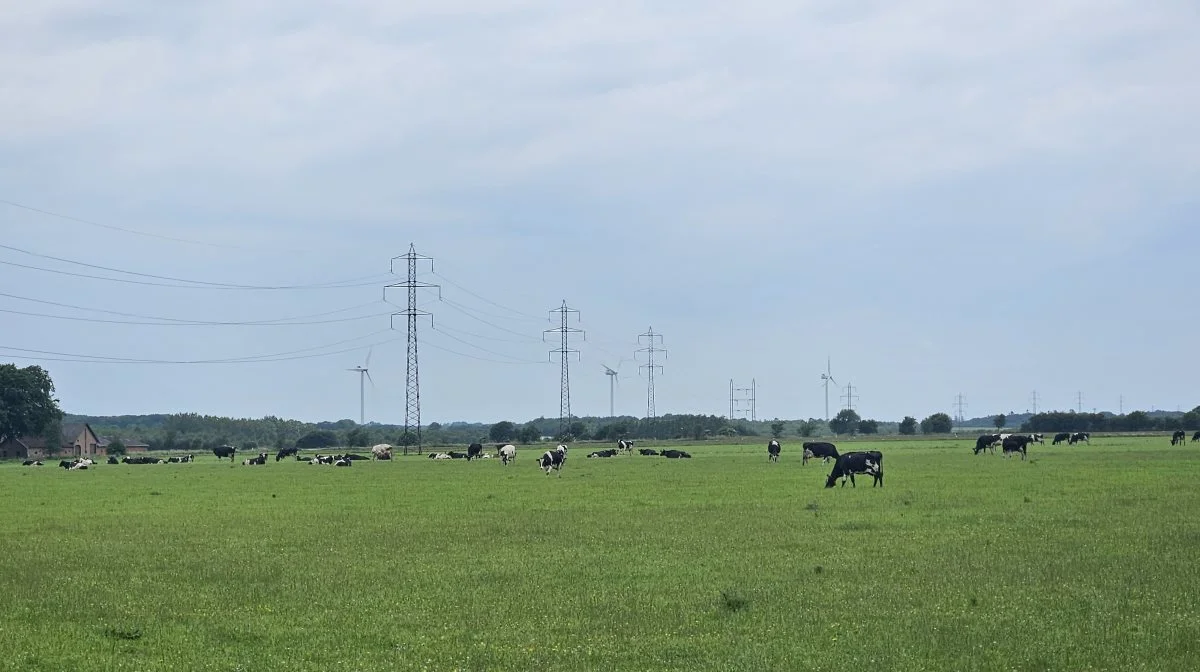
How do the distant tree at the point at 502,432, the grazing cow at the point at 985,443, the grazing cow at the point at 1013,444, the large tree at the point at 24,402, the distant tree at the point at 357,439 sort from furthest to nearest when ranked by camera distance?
the distant tree at the point at 502,432
the distant tree at the point at 357,439
the large tree at the point at 24,402
the grazing cow at the point at 985,443
the grazing cow at the point at 1013,444

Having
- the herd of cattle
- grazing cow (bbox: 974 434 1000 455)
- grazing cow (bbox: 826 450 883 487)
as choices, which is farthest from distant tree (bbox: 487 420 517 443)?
grazing cow (bbox: 826 450 883 487)

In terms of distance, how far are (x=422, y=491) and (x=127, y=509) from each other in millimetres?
10421

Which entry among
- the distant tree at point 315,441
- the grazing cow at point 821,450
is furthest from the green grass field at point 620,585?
the distant tree at point 315,441

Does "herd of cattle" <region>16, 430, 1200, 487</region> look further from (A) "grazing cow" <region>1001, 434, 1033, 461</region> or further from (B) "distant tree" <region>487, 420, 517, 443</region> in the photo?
(B) "distant tree" <region>487, 420, 517, 443</region>

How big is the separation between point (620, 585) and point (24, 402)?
124 metres

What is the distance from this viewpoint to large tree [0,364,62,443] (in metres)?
126

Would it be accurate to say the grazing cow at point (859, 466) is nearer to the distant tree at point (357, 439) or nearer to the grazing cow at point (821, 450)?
the grazing cow at point (821, 450)

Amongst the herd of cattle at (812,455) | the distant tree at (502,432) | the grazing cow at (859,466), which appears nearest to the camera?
the grazing cow at (859,466)

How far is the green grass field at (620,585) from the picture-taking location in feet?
45.0

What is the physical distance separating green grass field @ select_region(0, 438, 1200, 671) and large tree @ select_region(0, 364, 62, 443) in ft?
330

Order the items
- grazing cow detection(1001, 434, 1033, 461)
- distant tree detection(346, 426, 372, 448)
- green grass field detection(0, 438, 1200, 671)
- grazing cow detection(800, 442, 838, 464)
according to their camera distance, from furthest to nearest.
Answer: distant tree detection(346, 426, 372, 448), grazing cow detection(1001, 434, 1033, 461), grazing cow detection(800, 442, 838, 464), green grass field detection(0, 438, 1200, 671)

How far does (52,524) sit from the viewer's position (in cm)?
3088

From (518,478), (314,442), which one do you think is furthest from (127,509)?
(314,442)

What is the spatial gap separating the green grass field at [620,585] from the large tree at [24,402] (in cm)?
10049
